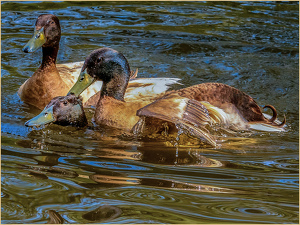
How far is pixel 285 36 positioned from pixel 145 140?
549 centimetres

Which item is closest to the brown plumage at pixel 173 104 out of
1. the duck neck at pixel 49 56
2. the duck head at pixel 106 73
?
the duck head at pixel 106 73

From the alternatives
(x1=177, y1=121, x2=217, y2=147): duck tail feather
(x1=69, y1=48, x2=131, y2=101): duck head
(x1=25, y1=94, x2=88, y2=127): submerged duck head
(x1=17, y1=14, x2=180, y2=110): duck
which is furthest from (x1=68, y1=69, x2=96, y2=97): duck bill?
(x1=177, y1=121, x2=217, y2=147): duck tail feather

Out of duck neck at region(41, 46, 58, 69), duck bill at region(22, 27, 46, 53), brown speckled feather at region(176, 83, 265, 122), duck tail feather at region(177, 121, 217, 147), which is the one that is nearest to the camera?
duck tail feather at region(177, 121, 217, 147)

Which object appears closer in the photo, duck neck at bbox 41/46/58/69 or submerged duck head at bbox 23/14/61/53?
submerged duck head at bbox 23/14/61/53

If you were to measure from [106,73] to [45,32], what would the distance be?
1371 millimetres

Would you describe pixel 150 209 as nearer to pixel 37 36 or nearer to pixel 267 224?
pixel 267 224

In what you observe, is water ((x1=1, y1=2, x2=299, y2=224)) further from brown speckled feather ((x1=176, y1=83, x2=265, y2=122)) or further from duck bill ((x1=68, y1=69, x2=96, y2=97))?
duck bill ((x1=68, y1=69, x2=96, y2=97))

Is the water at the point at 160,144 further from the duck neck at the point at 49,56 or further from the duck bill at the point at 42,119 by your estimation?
the duck neck at the point at 49,56

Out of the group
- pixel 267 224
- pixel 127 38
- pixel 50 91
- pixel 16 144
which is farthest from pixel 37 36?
pixel 267 224

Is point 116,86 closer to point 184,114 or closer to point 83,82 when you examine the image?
point 83,82

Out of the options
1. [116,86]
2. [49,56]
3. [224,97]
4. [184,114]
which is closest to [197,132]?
[184,114]

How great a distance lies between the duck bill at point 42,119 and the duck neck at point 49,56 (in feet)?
4.78

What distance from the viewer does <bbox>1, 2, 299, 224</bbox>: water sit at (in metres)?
4.01

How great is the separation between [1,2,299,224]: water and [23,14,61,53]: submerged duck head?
0.93 m
